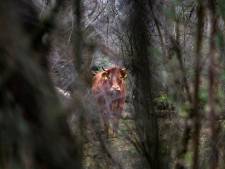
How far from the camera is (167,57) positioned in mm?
3340

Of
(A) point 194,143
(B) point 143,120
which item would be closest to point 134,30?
(B) point 143,120

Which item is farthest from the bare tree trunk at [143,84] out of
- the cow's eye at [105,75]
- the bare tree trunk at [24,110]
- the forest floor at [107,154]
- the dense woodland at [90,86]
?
the cow's eye at [105,75]

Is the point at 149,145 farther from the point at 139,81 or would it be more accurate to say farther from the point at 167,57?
the point at 167,57

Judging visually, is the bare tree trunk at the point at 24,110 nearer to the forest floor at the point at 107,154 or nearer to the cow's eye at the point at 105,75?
the forest floor at the point at 107,154

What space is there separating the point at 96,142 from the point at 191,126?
1.83 feet

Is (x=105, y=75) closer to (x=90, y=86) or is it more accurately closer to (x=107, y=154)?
(x=107, y=154)

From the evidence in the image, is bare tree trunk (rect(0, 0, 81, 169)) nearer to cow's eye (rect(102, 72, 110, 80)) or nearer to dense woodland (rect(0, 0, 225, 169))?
dense woodland (rect(0, 0, 225, 169))

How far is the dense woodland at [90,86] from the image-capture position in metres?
1.32

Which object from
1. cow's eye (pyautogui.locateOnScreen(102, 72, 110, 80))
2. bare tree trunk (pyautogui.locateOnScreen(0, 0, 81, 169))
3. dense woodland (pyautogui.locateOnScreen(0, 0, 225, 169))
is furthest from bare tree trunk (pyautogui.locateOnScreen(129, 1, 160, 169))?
cow's eye (pyautogui.locateOnScreen(102, 72, 110, 80))

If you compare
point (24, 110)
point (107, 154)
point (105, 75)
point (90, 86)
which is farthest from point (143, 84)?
point (105, 75)

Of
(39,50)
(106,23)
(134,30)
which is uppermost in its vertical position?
(106,23)

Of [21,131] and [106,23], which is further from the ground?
[106,23]

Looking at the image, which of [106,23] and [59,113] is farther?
[106,23]

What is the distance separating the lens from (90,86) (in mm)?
2865
